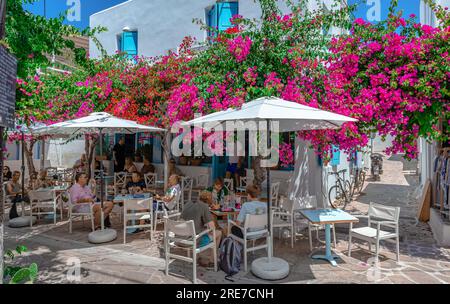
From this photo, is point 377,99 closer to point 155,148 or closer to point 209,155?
point 209,155

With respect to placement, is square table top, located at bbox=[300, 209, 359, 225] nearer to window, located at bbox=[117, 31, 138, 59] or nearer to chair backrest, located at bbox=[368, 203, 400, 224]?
chair backrest, located at bbox=[368, 203, 400, 224]

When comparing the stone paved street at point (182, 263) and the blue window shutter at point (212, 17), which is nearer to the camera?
the stone paved street at point (182, 263)

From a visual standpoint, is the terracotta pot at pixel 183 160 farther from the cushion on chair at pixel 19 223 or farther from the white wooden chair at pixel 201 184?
the cushion on chair at pixel 19 223

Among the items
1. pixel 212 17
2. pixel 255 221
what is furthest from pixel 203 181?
pixel 212 17

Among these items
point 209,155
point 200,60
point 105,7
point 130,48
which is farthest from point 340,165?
point 105,7

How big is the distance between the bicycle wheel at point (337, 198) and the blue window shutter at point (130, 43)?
35.4 ft

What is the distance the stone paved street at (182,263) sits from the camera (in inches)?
182

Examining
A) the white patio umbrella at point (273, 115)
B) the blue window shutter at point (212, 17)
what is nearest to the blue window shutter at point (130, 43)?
the blue window shutter at point (212, 17)

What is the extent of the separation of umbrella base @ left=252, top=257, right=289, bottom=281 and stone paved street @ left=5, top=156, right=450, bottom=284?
108mm

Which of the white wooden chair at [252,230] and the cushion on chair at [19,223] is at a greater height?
the white wooden chair at [252,230]

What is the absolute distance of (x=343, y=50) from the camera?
6465mm

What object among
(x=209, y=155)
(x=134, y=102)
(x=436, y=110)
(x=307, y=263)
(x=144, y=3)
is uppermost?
(x=144, y=3)

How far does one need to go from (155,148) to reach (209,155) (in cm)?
317

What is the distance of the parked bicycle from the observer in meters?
10.3
